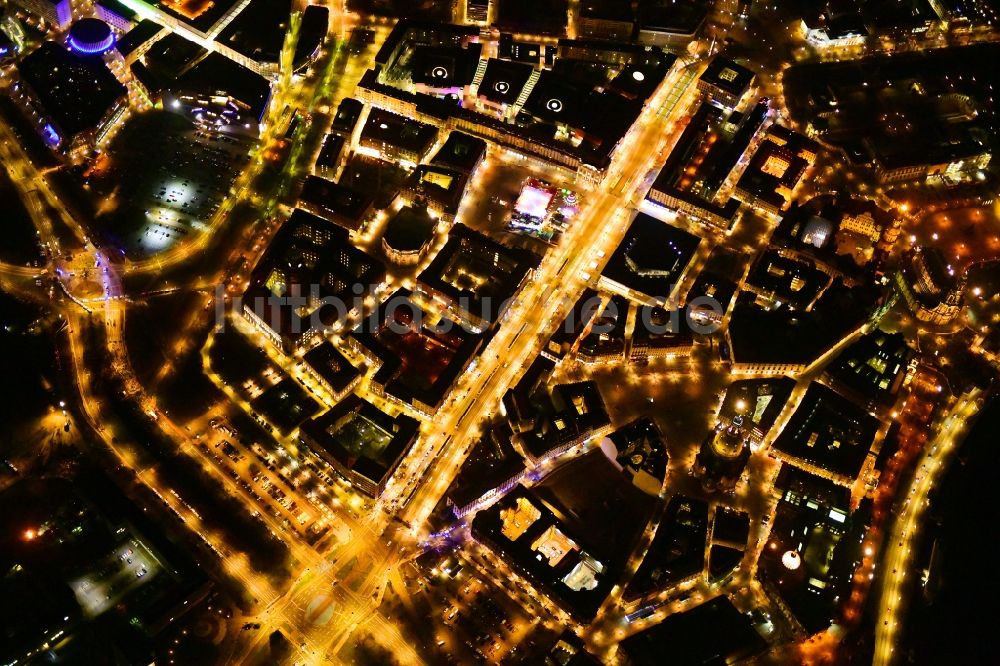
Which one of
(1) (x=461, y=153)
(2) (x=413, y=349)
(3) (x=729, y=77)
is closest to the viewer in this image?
(2) (x=413, y=349)

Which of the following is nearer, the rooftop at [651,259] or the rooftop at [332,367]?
the rooftop at [332,367]

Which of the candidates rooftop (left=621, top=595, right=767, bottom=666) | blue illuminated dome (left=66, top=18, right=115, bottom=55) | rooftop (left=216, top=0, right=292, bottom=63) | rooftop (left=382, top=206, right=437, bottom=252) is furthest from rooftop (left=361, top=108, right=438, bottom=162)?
rooftop (left=621, top=595, right=767, bottom=666)

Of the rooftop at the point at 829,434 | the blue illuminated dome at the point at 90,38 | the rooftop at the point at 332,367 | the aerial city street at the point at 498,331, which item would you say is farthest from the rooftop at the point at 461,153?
the rooftop at the point at 829,434

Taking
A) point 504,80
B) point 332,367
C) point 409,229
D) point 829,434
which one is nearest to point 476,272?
point 409,229

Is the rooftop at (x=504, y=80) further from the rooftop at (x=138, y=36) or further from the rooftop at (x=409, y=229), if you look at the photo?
the rooftop at (x=138, y=36)

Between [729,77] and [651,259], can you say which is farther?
[729,77]

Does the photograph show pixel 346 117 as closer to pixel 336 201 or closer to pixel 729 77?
pixel 336 201
